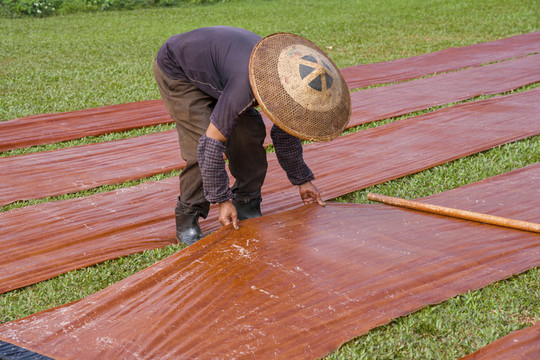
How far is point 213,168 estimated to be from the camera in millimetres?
2477

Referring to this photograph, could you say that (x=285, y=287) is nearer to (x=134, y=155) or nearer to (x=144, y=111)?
(x=134, y=155)

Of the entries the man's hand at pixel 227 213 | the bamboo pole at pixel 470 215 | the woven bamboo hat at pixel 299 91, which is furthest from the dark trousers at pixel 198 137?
the bamboo pole at pixel 470 215

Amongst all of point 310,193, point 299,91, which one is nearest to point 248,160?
point 310,193

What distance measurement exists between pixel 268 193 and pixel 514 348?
6.06 feet

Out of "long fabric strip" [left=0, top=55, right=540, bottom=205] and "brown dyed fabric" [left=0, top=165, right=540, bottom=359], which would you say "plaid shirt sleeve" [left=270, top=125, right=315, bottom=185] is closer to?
"brown dyed fabric" [left=0, top=165, right=540, bottom=359]

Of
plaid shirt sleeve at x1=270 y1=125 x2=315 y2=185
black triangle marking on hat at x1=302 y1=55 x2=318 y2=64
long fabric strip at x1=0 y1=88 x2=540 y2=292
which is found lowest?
long fabric strip at x1=0 y1=88 x2=540 y2=292

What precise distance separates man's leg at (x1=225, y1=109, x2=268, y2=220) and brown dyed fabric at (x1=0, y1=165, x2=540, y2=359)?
27cm

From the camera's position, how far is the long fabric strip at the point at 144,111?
4.86m

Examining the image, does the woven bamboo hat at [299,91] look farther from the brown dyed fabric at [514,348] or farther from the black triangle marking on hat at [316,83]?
the brown dyed fabric at [514,348]

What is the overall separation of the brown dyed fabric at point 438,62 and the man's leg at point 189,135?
3.78 meters

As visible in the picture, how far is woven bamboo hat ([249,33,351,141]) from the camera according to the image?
7.11 feet

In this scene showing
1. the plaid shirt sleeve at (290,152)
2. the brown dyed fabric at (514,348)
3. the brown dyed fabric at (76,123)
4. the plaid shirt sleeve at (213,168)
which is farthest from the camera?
the brown dyed fabric at (76,123)

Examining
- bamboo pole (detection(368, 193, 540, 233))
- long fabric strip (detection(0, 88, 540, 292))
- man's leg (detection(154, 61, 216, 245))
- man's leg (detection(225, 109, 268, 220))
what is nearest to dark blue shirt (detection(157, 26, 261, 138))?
man's leg (detection(154, 61, 216, 245))

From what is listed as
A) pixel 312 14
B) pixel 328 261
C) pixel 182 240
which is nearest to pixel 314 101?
pixel 328 261
